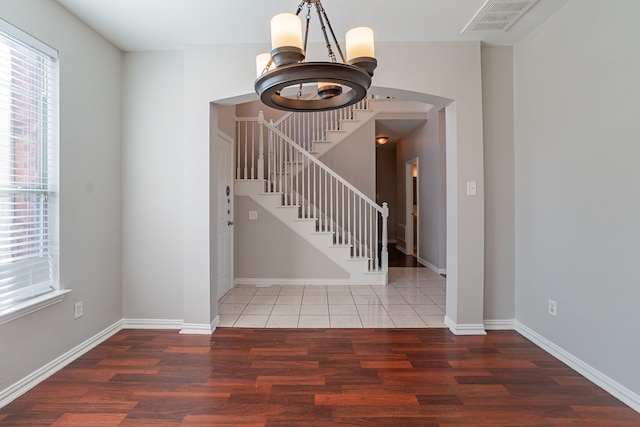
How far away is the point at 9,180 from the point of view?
1965 millimetres

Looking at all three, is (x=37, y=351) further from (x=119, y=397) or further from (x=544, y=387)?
(x=544, y=387)

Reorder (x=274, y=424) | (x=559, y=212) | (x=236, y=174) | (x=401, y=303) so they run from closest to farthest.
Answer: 1. (x=274, y=424)
2. (x=559, y=212)
3. (x=401, y=303)
4. (x=236, y=174)

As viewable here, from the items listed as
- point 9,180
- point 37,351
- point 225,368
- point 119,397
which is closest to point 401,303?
point 225,368

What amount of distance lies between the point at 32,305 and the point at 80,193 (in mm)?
915

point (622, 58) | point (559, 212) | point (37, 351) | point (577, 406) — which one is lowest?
point (577, 406)

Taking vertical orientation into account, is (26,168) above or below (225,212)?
above

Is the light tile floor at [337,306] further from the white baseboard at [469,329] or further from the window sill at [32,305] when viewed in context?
the window sill at [32,305]

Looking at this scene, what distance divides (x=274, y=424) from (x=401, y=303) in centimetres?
238

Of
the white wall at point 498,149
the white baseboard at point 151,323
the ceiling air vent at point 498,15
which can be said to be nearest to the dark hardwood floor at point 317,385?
the white baseboard at point 151,323

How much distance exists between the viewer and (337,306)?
3.62 metres

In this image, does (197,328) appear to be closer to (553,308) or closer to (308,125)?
(553,308)

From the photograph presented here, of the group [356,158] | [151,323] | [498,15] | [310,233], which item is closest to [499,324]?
[310,233]

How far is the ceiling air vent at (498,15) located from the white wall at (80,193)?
3.27 metres

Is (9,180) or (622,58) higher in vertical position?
(622,58)
